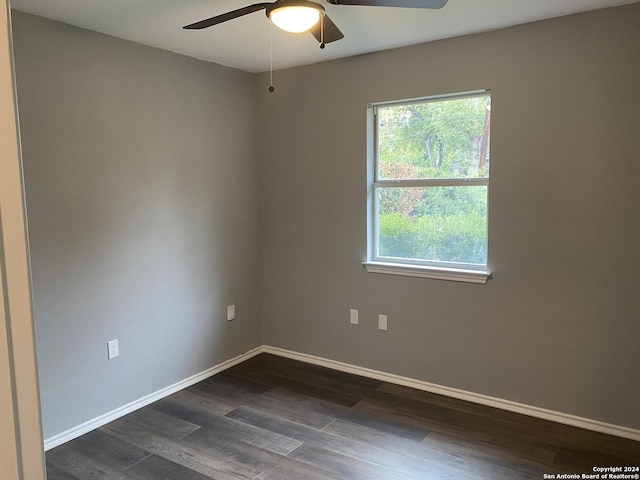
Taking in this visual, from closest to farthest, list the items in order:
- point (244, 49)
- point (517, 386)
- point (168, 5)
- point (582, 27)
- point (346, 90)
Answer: point (168, 5) → point (582, 27) → point (517, 386) → point (244, 49) → point (346, 90)

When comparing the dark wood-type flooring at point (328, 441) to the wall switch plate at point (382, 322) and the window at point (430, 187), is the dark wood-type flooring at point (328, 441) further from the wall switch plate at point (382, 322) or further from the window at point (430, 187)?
the window at point (430, 187)

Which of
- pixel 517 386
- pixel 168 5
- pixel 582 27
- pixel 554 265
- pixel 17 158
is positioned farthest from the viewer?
pixel 517 386

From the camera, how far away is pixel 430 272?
10.8ft

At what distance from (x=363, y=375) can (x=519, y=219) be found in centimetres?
166

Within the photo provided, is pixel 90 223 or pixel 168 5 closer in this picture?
pixel 168 5

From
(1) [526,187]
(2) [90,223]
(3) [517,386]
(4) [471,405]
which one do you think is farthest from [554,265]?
(2) [90,223]

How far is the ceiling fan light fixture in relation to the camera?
1942 millimetres

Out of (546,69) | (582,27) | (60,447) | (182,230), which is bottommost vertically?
(60,447)

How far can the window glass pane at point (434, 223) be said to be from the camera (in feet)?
10.4

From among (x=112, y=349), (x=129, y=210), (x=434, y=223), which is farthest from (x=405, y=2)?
(x=112, y=349)

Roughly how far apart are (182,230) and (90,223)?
0.70m

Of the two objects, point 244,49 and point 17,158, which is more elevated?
point 244,49

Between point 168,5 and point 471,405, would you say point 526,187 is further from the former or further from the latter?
point 168,5

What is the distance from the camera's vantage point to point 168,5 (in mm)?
2439
